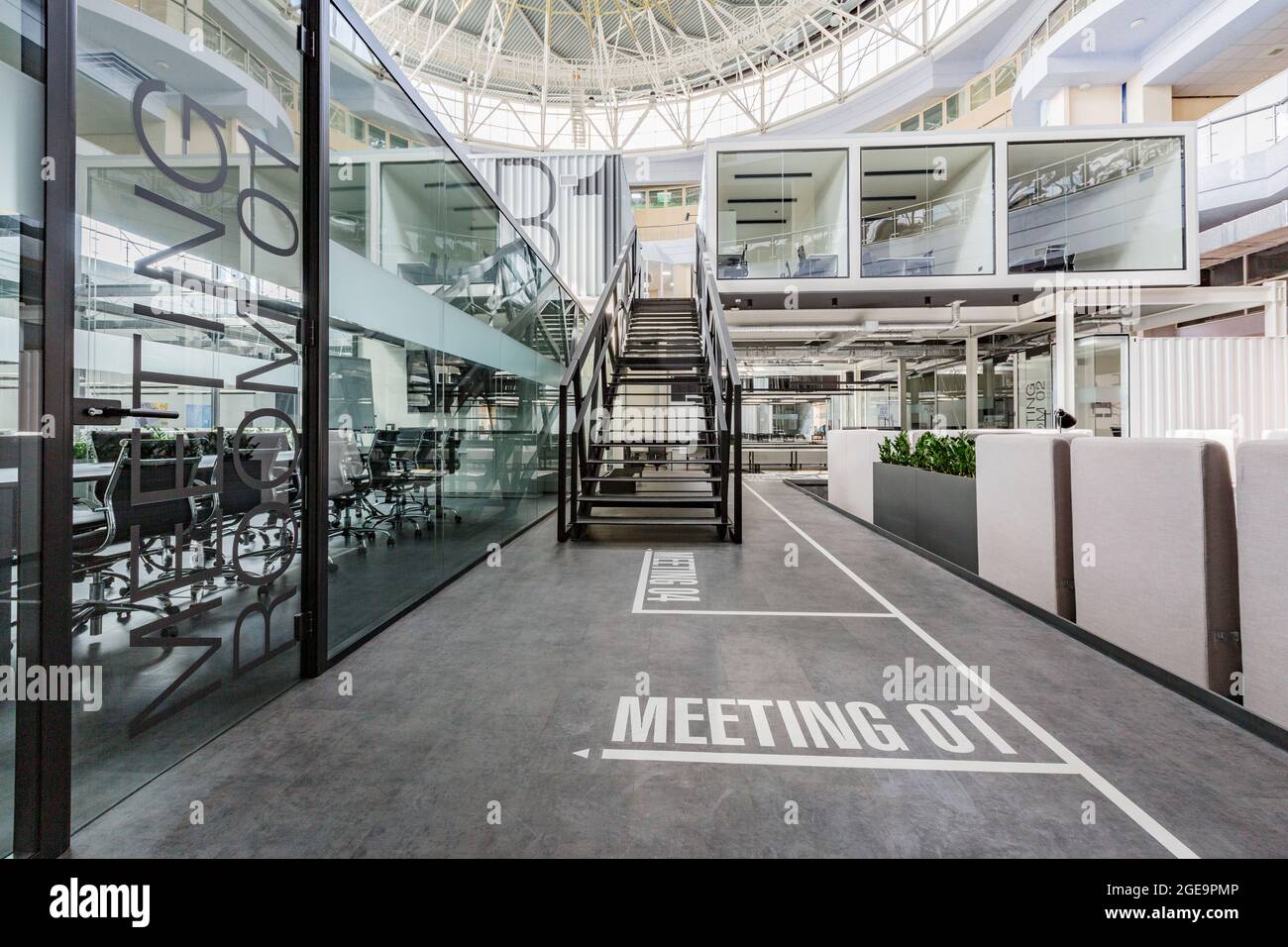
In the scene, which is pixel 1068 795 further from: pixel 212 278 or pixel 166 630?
pixel 212 278

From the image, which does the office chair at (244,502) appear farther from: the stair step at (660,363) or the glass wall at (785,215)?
the glass wall at (785,215)

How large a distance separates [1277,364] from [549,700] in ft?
30.9

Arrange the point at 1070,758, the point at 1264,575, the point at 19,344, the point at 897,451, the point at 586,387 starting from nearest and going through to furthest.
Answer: the point at 19,344 < the point at 1070,758 < the point at 1264,575 < the point at 897,451 < the point at 586,387

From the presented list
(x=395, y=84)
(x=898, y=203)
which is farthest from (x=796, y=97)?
(x=395, y=84)

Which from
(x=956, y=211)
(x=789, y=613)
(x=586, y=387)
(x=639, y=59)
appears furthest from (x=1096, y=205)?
(x=639, y=59)

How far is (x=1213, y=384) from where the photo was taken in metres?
7.23

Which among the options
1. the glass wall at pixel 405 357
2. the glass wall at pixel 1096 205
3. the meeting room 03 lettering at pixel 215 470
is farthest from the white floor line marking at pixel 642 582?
the glass wall at pixel 1096 205

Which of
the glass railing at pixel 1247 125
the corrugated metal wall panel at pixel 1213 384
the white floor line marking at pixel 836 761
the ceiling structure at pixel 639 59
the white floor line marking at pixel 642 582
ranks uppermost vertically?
the ceiling structure at pixel 639 59

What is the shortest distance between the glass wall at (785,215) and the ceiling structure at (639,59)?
1319cm

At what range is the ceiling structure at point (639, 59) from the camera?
22875 millimetres

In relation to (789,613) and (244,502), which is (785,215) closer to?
(789,613)

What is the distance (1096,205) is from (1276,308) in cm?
364
